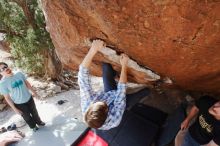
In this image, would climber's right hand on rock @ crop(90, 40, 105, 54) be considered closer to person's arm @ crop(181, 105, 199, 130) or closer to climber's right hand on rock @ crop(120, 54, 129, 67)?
climber's right hand on rock @ crop(120, 54, 129, 67)

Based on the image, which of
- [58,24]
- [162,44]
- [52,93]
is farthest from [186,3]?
[52,93]

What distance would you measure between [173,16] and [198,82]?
1.85m

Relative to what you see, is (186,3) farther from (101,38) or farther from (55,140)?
(55,140)

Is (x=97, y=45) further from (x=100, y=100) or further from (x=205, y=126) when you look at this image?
(x=205, y=126)

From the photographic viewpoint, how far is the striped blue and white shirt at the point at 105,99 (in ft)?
12.5

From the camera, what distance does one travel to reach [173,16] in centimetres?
270

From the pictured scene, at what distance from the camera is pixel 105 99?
3.95 m

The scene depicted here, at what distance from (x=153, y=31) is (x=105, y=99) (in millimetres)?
1322

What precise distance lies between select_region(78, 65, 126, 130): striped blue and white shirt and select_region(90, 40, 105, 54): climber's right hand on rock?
0.26 m

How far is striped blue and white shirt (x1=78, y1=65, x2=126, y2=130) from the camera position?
3.81 metres

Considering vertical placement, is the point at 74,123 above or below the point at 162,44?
below

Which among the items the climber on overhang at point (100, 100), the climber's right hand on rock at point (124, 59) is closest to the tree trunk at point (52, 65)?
the climber on overhang at point (100, 100)

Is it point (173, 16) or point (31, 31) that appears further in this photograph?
point (31, 31)

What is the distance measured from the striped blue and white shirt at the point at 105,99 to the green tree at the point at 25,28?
3.98 m
